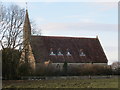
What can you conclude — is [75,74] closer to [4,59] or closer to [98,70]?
[98,70]

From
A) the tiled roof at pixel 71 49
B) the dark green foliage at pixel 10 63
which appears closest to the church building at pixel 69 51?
the tiled roof at pixel 71 49

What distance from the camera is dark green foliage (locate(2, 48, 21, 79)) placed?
45037 mm

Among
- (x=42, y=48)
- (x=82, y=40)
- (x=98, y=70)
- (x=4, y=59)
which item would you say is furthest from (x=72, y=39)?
(x=4, y=59)

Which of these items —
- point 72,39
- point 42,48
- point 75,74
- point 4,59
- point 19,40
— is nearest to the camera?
point 4,59

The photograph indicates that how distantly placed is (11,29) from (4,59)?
6837 mm

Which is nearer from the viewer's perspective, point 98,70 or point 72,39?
point 98,70

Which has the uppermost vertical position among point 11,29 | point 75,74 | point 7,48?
point 11,29

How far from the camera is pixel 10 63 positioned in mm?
46344

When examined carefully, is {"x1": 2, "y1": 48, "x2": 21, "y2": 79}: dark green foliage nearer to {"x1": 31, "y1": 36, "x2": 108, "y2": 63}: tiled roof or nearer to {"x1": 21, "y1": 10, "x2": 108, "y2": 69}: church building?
{"x1": 21, "y1": 10, "x2": 108, "y2": 69}: church building

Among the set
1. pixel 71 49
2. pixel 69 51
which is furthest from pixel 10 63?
pixel 71 49

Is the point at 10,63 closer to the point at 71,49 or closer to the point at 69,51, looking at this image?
the point at 69,51

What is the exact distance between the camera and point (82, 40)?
80.9 meters

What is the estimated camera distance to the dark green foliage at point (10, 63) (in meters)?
45.0

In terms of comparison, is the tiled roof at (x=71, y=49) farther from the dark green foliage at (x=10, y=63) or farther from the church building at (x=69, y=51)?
the dark green foliage at (x=10, y=63)
